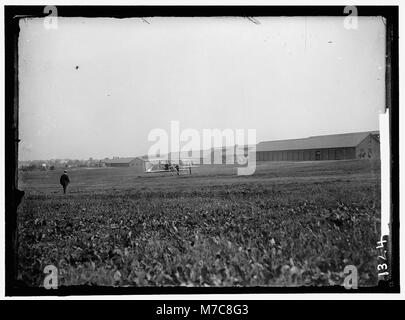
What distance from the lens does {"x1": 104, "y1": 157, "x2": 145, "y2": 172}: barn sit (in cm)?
396

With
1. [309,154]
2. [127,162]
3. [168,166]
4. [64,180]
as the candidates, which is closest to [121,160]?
[127,162]

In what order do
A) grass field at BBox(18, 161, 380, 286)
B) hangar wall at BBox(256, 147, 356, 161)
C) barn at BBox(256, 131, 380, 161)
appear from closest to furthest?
grass field at BBox(18, 161, 380, 286)
barn at BBox(256, 131, 380, 161)
hangar wall at BBox(256, 147, 356, 161)

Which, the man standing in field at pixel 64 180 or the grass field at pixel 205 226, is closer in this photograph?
the grass field at pixel 205 226

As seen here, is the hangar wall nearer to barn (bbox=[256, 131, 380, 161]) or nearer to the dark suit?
barn (bbox=[256, 131, 380, 161])

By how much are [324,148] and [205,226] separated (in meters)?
1.92

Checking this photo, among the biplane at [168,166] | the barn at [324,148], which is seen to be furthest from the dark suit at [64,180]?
the barn at [324,148]

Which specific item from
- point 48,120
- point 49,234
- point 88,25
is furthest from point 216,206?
point 88,25

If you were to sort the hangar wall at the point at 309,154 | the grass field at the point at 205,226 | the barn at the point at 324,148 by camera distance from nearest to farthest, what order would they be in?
the grass field at the point at 205,226 < the barn at the point at 324,148 < the hangar wall at the point at 309,154

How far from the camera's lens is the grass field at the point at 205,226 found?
11.7ft

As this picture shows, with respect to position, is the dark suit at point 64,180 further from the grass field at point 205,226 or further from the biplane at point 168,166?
the biplane at point 168,166

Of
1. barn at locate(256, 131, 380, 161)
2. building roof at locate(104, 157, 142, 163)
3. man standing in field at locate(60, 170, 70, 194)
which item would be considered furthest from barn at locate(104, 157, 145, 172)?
barn at locate(256, 131, 380, 161)

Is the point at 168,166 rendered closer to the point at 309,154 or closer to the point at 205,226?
the point at 205,226

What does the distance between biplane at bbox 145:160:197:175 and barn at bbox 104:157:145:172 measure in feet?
0.30
